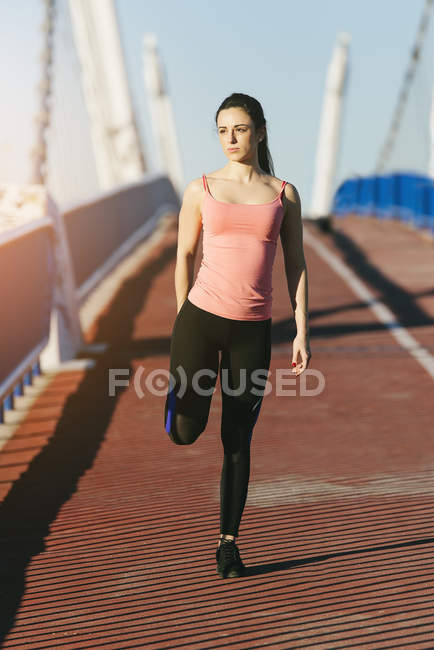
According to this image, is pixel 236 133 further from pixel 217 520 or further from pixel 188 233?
pixel 217 520

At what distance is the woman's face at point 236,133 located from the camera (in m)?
4.50

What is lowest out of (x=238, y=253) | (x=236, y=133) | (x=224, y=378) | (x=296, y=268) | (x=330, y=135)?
(x=330, y=135)

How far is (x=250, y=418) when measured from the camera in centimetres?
476

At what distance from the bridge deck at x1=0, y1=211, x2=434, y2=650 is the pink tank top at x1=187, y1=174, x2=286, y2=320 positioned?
45.0 inches

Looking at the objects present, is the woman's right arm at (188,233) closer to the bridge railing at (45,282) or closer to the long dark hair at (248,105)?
the long dark hair at (248,105)

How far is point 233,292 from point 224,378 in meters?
0.38

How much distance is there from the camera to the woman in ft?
14.8

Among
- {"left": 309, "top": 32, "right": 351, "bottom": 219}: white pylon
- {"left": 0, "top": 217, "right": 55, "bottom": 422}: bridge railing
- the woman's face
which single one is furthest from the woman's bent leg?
{"left": 309, "top": 32, "right": 351, "bottom": 219}: white pylon

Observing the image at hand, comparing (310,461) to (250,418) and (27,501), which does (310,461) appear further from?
(250,418)

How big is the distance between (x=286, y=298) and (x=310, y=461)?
860cm

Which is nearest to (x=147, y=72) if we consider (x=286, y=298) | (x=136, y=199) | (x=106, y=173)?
(x=106, y=173)

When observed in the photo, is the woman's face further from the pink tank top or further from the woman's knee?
the woman's knee

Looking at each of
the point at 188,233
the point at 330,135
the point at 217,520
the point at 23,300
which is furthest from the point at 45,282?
the point at 330,135

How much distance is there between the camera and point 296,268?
4789 millimetres
